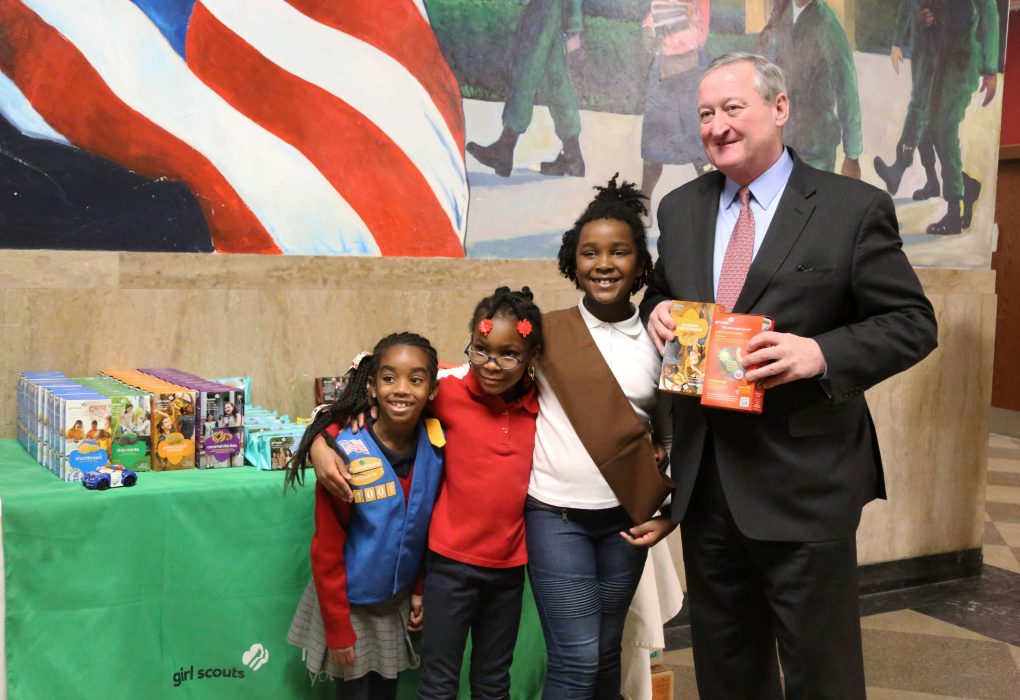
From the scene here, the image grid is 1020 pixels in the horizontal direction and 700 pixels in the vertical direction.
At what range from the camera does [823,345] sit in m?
2.04

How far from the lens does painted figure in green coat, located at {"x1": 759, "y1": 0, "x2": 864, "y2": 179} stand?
4418mm

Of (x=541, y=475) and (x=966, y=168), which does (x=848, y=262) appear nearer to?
(x=541, y=475)

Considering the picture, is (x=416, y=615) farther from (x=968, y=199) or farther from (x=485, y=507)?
(x=968, y=199)

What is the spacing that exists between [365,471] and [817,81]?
3.18 metres

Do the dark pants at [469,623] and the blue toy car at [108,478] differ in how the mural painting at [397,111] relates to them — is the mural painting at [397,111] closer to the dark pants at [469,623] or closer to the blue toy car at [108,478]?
the blue toy car at [108,478]

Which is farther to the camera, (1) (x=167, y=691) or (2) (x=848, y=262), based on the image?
(1) (x=167, y=691)

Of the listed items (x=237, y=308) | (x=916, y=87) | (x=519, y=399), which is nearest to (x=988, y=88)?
(x=916, y=87)

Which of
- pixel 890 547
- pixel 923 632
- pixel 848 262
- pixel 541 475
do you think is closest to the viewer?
pixel 848 262

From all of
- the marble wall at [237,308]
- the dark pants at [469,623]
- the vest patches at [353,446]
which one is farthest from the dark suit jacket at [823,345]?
the marble wall at [237,308]

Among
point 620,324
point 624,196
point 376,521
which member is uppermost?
point 624,196

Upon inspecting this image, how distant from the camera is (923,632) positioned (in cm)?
430

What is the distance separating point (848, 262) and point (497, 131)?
1.97 meters

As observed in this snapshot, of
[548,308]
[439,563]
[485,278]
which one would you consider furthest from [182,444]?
[548,308]

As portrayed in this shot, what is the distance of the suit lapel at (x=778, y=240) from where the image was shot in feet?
6.95
